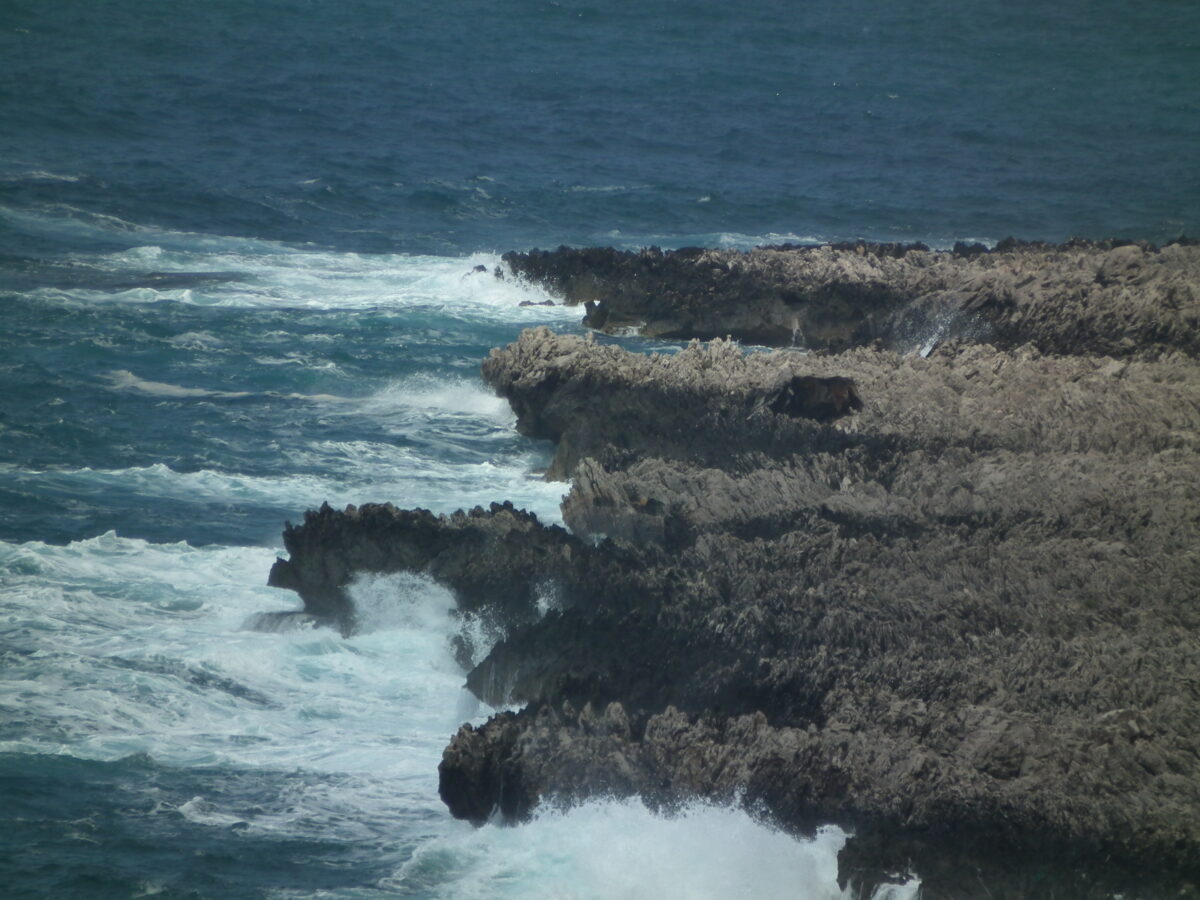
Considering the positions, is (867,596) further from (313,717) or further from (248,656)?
(248,656)

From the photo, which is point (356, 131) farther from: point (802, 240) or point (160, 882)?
point (160, 882)

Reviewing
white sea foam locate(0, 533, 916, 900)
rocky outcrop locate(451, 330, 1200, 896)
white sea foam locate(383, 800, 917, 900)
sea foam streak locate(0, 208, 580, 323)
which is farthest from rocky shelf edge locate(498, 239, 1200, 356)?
white sea foam locate(383, 800, 917, 900)

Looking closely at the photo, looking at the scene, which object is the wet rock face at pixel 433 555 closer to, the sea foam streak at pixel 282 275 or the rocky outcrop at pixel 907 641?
the rocky outcrop at pixel 907 641

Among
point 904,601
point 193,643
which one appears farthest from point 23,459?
point 904,601

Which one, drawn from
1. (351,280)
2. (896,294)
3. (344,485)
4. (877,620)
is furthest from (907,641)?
(351,280)

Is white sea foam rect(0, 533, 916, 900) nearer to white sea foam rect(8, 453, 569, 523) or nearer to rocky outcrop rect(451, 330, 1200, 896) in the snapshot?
rocky outcrop rect(451, 330, 1200, 896)
